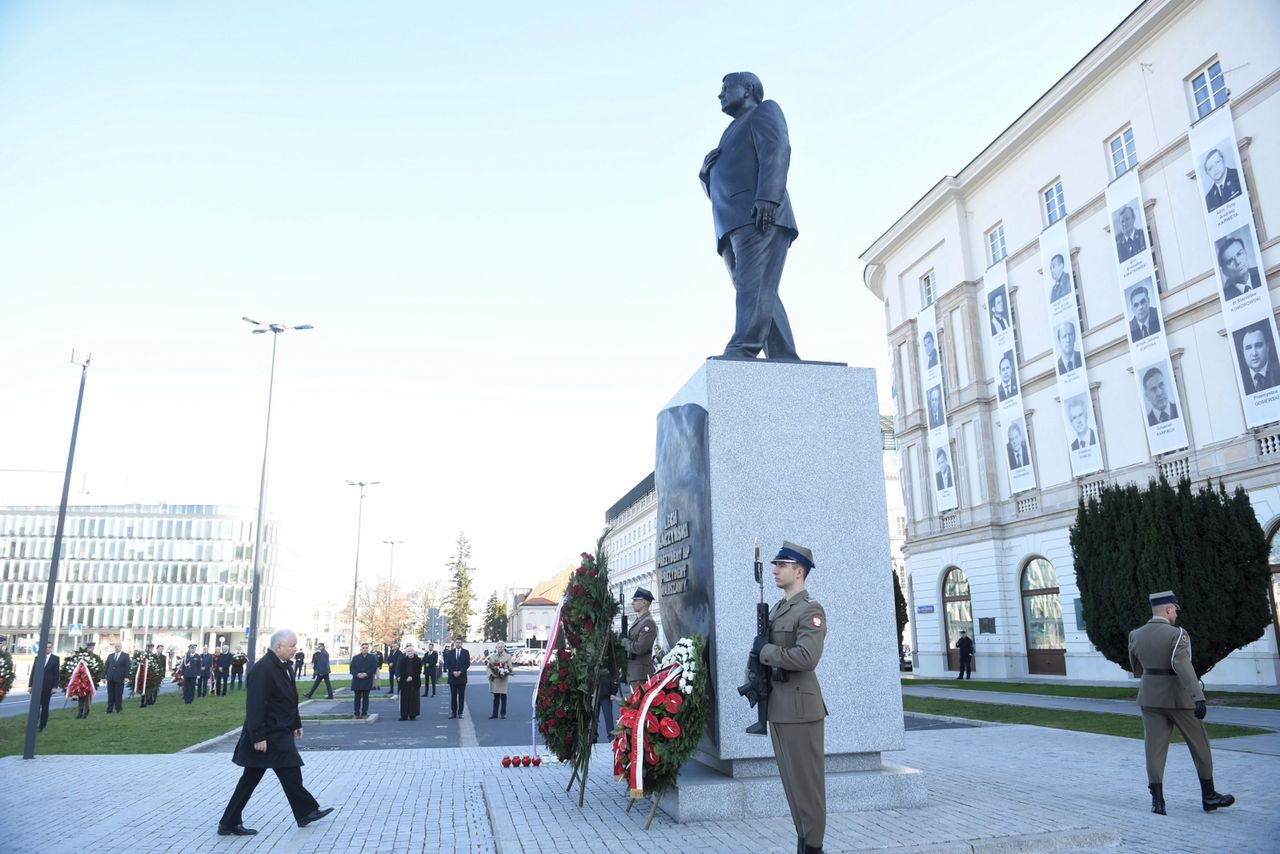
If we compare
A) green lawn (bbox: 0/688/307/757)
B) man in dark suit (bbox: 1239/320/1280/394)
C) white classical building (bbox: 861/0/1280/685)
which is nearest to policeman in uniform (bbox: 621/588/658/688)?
green lawn (bbox: 0/688/307/757)

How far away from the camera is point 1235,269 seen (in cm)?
2406

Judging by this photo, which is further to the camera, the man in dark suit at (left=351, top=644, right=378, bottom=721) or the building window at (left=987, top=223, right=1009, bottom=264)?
the building window at (left=987, top=223, right=1009, bottom=264)

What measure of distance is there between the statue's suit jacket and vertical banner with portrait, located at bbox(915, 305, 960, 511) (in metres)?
32.0

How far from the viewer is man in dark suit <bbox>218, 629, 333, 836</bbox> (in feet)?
24.7

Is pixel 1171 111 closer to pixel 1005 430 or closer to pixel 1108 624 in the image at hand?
pixel 1005 430

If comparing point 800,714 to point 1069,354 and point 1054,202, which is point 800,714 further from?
point 1054,202

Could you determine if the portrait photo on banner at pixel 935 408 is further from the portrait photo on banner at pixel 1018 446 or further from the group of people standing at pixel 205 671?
the group of people standing at pixel 205 671

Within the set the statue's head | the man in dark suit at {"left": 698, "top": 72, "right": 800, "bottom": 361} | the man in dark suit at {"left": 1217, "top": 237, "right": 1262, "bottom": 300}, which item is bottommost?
the man in dark suit at {"left": 698, "top": 72, "right": 800, "bottom": 361}

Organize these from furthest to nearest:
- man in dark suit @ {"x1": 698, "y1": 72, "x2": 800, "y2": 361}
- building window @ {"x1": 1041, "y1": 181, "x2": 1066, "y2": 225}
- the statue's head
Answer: building window @ {"x1": 1041, "y1": 181, "x2": 1066, "y2": 225}
the statue's head
man in dark suit @ {"x1": 698, "y1": 72, "x2": 800, "y2": 361}

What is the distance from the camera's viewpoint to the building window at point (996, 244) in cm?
3716

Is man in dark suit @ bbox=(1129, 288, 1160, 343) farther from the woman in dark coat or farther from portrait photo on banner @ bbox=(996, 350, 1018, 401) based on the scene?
the woman in dark coat

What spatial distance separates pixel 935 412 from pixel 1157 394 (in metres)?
12.5

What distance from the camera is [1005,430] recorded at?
35.2 m

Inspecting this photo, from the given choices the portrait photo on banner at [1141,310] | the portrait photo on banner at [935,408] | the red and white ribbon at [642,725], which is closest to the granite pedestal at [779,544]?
the red and white ribbon at [642,725]
